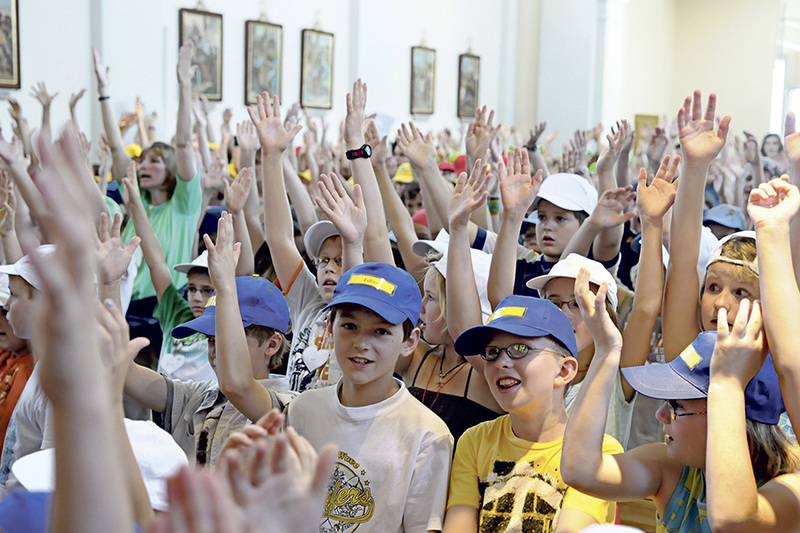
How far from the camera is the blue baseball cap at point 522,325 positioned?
2.20m

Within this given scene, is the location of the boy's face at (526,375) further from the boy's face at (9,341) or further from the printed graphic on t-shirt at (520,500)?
the boy's face at (9,341)

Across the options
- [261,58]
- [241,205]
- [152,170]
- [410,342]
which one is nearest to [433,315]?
[410,342]

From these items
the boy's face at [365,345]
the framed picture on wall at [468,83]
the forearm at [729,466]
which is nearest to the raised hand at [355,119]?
the boy's face at [365,345]

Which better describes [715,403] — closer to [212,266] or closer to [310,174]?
[212,266]

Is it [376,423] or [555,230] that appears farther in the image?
[555,230]

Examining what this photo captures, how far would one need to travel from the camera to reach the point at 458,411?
2.65 meters

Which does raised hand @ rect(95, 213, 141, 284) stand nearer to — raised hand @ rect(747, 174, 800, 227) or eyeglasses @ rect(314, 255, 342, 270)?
eyeglasses @ rect(314, 255, 342, 270)

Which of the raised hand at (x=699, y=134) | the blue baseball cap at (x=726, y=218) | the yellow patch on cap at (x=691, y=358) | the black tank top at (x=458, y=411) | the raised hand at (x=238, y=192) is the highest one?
the raised hand at (x=699, y=134)

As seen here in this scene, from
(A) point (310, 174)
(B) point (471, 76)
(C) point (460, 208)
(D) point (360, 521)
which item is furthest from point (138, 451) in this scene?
(B) point (471, 76)

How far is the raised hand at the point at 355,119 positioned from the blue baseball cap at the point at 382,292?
1304 millimetres

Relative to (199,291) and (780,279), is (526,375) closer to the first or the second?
(780,279)

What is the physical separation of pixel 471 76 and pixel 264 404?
14.3 meters

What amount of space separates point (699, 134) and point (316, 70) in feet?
34.8

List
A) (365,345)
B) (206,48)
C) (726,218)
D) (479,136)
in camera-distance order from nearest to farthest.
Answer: (365,345) < (726,218) < (479,136) < (206,48)
